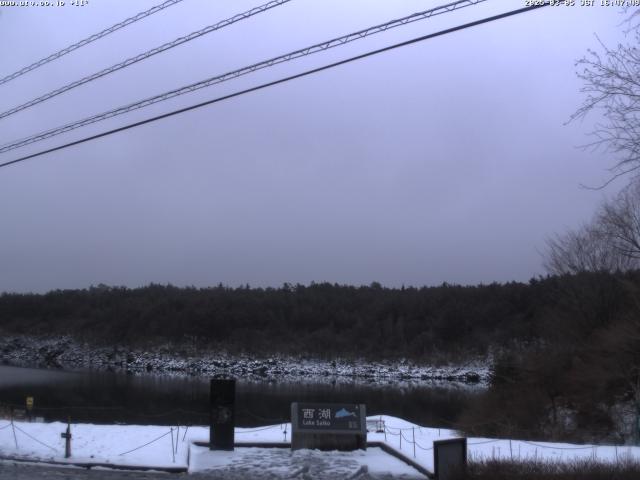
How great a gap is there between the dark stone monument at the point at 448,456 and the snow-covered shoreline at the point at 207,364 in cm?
8221

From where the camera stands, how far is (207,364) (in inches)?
4938

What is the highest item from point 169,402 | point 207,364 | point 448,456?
point 207,364

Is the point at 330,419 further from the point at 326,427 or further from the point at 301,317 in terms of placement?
the point at 301,317

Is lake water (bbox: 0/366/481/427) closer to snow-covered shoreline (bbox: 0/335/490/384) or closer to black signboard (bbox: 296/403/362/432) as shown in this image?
black signboard (bbox: 296/403/362/432)

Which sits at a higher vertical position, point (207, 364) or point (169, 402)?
point (207, 364)

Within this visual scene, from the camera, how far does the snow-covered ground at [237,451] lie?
56.8 feet

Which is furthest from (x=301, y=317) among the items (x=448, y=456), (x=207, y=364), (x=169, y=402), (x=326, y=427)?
(x=448, y=456)

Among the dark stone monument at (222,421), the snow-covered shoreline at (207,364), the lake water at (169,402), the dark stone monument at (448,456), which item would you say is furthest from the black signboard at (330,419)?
the snow-covered shoreline at (207,364)

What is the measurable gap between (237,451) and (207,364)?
108724 mm

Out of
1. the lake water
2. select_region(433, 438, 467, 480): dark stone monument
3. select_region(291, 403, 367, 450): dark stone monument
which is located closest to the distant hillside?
the lake water

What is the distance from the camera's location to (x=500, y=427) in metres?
32.0

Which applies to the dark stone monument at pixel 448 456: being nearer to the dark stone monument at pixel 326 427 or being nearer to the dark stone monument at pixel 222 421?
the dark stone monument at pixel 326 427

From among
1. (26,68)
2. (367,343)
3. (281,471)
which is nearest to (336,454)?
(281,471)

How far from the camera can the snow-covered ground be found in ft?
56.8
